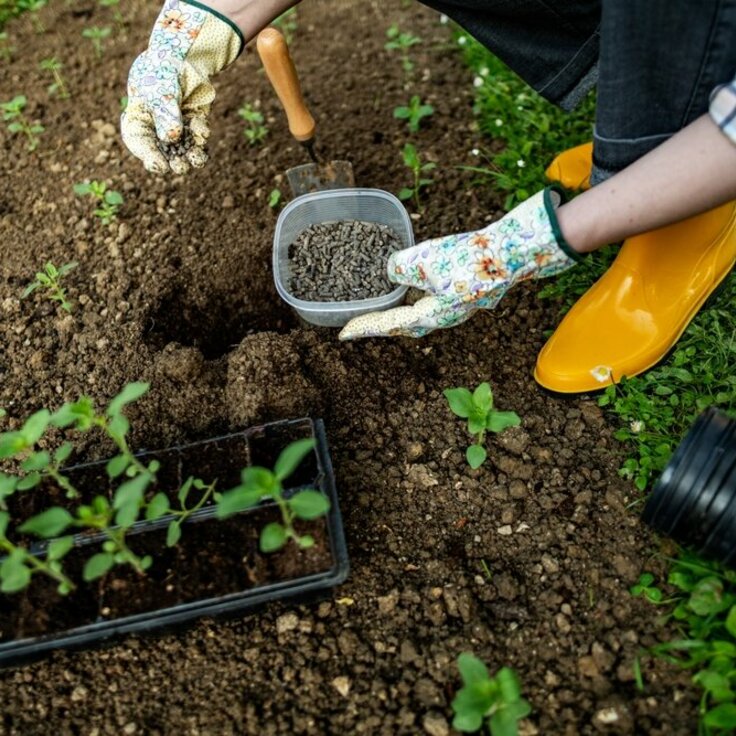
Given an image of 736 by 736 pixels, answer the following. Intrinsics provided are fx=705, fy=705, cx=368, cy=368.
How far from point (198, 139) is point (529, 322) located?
0.97 metres

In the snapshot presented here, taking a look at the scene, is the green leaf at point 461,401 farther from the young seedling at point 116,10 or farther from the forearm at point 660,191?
the young seedling at point 116,10

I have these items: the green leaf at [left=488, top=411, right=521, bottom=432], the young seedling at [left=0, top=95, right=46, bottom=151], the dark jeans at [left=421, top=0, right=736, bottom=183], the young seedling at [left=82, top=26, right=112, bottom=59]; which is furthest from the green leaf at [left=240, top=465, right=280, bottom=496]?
the young seedling at [left=82, top=26, right=112, bottom=59]

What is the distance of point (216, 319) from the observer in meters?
2.00

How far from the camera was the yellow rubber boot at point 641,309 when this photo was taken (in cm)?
168

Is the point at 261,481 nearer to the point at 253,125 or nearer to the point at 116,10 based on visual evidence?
the point at 253,125

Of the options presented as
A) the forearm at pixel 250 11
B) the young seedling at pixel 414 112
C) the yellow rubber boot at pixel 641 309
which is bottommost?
the yellow rubber boot at pixel 641 309

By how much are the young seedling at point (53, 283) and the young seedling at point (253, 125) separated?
717 mm

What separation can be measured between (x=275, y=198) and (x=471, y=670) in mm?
1437

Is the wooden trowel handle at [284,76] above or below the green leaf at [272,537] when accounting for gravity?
above

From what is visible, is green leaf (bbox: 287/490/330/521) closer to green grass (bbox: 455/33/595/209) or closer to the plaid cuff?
the plaid cuff

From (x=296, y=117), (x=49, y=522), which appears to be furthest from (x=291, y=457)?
(x=296, y=117)

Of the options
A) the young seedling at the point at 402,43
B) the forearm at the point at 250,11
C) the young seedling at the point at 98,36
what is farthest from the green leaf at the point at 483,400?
the young seedling at the point at 98,36

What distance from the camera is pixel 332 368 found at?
1.76m

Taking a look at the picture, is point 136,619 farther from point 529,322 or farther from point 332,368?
point 529,322
